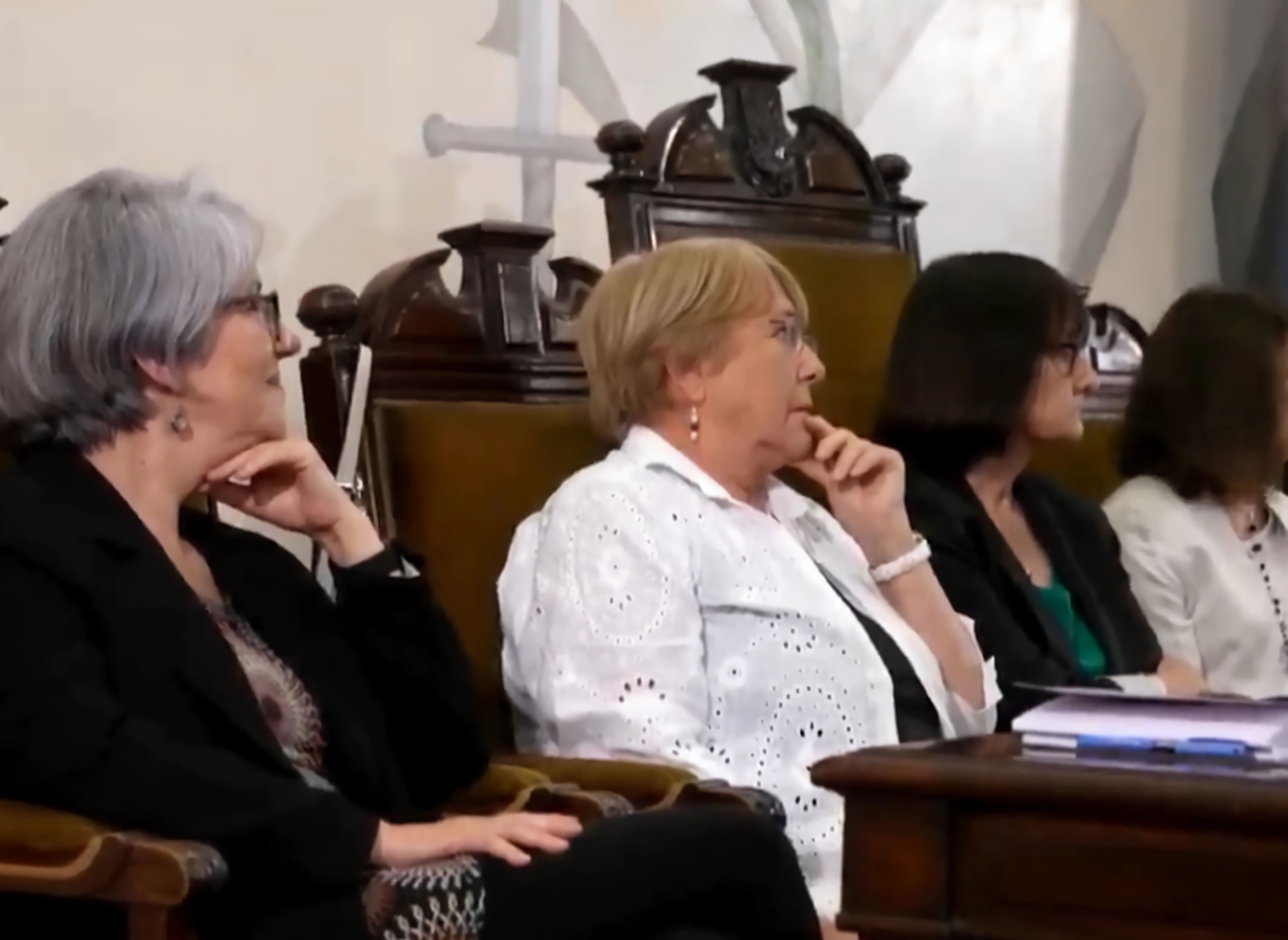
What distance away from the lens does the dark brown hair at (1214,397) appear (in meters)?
2.60

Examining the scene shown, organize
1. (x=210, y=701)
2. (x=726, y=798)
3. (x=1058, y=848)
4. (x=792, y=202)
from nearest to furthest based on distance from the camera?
1. (x=1058, y=848)
2. (x=210, y=701)
3. (x=726, y=798)
4. (x=792, y=202)

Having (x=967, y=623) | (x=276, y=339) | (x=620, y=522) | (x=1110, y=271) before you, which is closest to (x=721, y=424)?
(x=620, y=522)

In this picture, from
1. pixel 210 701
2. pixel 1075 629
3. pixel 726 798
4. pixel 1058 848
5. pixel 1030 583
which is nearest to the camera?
pixel 1058 848

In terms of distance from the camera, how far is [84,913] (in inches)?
55.7

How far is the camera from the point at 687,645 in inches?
72.6

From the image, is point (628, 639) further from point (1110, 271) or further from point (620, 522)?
point (1110, 271)

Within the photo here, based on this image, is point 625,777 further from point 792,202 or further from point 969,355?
point 792,202

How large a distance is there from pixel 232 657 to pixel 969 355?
1.18 metres

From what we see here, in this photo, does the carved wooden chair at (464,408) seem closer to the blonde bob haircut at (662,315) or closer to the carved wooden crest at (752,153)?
the blonde bob haircut at (662,315)

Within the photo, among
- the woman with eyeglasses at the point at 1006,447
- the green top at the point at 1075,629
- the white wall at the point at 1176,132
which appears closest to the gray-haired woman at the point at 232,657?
the woman with eyeglasses at the point at 1006,447

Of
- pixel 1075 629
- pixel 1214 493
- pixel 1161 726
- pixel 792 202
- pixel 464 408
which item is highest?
pixel 792 202

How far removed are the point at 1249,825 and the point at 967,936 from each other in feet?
0.66

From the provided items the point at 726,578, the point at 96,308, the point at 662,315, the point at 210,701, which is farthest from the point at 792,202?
the point at 210,701

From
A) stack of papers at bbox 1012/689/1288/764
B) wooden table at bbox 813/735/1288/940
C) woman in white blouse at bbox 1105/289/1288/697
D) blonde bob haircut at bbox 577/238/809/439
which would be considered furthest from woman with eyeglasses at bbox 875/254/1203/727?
wooden table at bbox 813/735/1288/940
